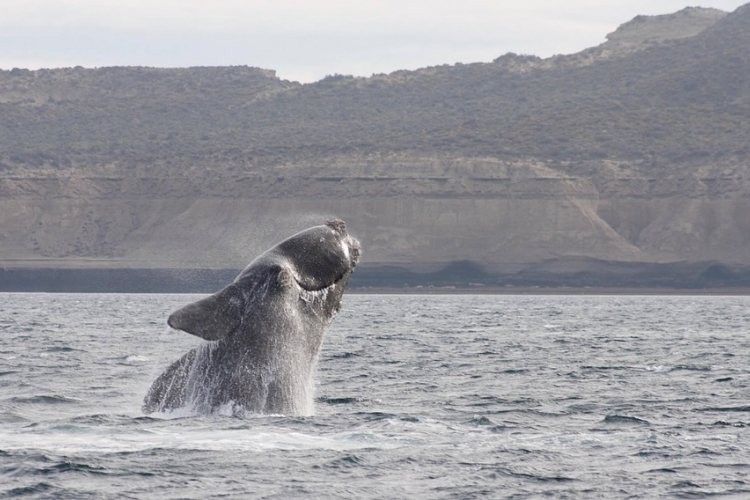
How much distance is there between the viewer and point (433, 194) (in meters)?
126

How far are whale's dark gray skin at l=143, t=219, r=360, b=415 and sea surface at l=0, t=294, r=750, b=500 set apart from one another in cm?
34

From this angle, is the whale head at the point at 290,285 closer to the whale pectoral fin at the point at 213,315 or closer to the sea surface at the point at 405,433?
the whale pectoral fin at the point at 213,315

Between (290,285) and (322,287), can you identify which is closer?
(290,285)

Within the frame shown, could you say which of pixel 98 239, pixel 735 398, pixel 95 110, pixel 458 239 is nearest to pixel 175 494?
pixel 735 398

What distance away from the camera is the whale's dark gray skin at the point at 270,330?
13.7 metres

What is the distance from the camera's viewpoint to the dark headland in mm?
119125

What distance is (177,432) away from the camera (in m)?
14.6

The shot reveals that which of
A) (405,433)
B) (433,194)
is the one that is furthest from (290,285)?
(433,194)

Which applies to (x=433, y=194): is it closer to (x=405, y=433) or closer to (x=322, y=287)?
(x=405, y=433)

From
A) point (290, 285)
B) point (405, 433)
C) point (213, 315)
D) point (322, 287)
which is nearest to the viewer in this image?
point (213, 315)

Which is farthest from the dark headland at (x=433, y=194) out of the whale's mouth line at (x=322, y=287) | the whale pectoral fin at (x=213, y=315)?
the whale pectoral fin at (x=213, y=315)

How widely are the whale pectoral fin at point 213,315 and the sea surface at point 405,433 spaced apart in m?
1.28

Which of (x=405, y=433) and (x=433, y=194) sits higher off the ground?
(x=433, y=194)

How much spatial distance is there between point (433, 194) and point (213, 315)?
372 ft
